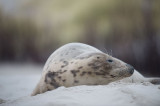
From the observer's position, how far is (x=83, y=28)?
718 cm

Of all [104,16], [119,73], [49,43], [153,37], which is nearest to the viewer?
[119,73]

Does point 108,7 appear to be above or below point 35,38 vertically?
above

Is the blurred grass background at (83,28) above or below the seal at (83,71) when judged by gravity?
above

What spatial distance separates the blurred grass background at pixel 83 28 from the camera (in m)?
6.46

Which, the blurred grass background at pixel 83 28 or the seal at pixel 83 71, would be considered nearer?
the seal at pixel 83 71

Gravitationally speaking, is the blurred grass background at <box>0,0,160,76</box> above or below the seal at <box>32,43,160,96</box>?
above

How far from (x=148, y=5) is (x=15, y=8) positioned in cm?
430

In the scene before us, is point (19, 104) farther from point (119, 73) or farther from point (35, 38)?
point (35, 38)

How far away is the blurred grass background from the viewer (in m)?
6.46

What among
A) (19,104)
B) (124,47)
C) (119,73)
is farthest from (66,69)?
(124,47)

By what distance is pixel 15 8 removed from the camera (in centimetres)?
774

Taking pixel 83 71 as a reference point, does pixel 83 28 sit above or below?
above

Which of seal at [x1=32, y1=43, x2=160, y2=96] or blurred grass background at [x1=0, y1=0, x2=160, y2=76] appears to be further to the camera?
blurred grass background at [x1=0, y1=0, x2=160, y2=76]

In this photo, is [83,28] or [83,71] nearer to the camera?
[83,71]
